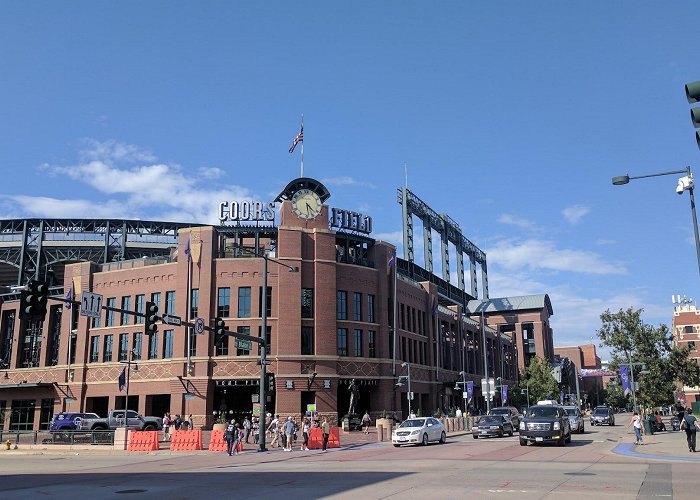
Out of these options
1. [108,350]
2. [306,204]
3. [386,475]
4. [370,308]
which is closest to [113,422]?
[108,350]

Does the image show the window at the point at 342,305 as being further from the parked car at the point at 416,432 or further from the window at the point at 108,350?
the window at the point at 108,350

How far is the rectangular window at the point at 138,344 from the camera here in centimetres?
5656

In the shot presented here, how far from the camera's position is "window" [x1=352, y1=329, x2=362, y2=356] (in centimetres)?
5700

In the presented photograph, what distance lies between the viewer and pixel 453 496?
14.4m

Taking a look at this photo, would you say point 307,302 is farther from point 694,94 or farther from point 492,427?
point 694,94

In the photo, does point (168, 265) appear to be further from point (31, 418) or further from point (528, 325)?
point (528, 325)

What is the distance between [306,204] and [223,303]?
11505 mm

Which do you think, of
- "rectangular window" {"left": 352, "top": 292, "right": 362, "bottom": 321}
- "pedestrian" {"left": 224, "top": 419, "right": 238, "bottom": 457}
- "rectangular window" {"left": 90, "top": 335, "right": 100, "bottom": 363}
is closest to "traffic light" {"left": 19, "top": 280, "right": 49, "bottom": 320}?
"pedestrian" {"left": 224, "top": 419, "right": 238, "bottom": 457}

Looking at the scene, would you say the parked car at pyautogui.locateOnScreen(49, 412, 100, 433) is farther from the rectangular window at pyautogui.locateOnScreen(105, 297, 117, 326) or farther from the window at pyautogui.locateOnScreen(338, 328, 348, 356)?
the window at pyautogui.locateOnScreen(338, 328, 348, 356)

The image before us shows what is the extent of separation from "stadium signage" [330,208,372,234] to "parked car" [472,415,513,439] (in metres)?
24.6

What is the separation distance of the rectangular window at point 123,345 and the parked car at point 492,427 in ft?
107

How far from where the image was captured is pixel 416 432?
3462cm

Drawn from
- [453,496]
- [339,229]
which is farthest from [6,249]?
[453,496]

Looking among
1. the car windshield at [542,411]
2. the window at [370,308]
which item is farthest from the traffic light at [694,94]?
the window at [370,308]
